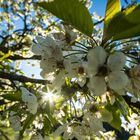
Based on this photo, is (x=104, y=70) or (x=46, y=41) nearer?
(x=104, y=70)

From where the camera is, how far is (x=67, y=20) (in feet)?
3.80


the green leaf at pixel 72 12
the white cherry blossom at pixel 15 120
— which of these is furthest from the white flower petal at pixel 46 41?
the white cherry blossom at pixel 15 120

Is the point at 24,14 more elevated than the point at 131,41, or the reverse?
the point at 24,14

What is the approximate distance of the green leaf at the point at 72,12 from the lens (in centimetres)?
111

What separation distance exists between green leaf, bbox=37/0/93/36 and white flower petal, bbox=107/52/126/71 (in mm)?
117

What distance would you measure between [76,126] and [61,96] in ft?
1.08

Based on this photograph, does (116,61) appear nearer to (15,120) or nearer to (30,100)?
(30,100)

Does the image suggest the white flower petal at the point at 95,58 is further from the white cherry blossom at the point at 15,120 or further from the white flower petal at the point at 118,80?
the white cherry blossom at the point at 15,120

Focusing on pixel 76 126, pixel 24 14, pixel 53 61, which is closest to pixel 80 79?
pixel 53 61

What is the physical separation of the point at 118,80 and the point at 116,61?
0.06 m

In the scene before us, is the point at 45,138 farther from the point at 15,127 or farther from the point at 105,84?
the point at 105,84

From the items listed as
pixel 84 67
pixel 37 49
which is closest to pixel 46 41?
pixel 37 49

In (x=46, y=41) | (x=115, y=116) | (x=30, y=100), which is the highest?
(x=46, y=41)

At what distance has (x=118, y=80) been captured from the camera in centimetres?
116
